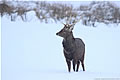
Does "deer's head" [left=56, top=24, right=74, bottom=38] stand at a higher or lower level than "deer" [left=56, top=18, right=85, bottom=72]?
higher

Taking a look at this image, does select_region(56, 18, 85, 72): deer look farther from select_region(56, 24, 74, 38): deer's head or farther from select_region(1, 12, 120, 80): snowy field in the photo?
A: select_region(1, 12, 120, 80): snowy field

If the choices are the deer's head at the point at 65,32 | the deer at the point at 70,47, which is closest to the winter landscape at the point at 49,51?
the deer at the point at 70,47

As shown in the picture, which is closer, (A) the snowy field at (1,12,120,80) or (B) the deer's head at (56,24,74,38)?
(B) the deer's head at (56,24,74,38)

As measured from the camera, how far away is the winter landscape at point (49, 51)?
4.09 m

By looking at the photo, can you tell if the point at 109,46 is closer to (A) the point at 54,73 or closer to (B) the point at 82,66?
(B) the point at 82,66

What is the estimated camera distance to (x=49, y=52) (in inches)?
Result: 184

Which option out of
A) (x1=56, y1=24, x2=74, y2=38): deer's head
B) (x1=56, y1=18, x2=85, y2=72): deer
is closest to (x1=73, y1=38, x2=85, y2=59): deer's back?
(x1=56, y1=18, x2=85, y2=72): deer

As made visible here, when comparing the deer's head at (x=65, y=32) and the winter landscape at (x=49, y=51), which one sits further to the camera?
the winter landscape at (x=49, y=51)

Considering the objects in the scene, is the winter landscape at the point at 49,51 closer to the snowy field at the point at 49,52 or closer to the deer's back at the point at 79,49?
the snowy field at the point at 49,52

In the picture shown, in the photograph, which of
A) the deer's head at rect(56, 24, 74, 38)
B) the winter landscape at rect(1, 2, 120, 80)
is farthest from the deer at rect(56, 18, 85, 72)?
the winter landscape at rect(1, 2, 120, 80)

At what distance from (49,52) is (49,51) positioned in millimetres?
21

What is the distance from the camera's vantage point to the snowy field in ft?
13.4

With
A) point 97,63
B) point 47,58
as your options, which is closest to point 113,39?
point 97,63

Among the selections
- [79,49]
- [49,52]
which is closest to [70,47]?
[79,49]
